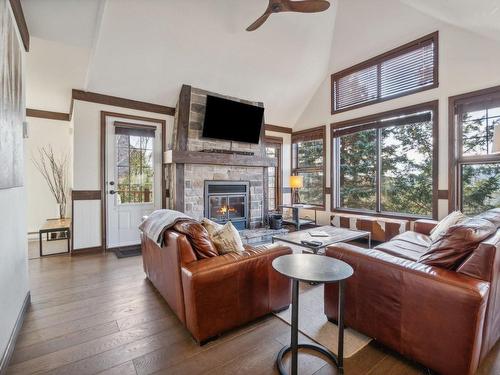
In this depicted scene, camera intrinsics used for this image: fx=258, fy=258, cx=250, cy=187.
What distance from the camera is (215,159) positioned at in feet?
15.2

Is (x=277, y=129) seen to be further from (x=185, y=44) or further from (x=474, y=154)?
(x=474, y=154)

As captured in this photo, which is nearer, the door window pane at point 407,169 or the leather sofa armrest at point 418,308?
the leather sofa armrest at point 418,308

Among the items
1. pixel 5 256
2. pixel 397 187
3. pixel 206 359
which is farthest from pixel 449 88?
pixel 5 256

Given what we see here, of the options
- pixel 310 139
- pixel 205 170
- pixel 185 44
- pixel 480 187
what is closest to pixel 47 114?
pixel 185 44

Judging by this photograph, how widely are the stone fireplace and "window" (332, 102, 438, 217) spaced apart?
5.45 ft

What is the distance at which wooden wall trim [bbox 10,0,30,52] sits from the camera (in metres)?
2.09

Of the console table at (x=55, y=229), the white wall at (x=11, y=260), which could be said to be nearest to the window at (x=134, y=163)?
the console table at (x=55, y=229)

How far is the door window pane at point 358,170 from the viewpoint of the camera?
193 inches

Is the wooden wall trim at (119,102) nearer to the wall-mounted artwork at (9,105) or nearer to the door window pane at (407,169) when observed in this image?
the wall-mounted artwork at (9,105)

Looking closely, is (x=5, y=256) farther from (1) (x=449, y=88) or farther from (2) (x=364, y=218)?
(1) (x=449, y=88)

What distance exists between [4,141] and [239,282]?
178 cm

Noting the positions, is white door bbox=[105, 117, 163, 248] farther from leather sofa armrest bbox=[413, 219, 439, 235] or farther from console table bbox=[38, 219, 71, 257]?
leather sofa armrest bbox=[413, 219, 439, 235]

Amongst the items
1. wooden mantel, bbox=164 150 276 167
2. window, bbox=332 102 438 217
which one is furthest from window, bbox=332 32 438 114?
wooden mantel, bbox=164 150 276 167

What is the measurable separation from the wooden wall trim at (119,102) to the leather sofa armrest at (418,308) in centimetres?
412
